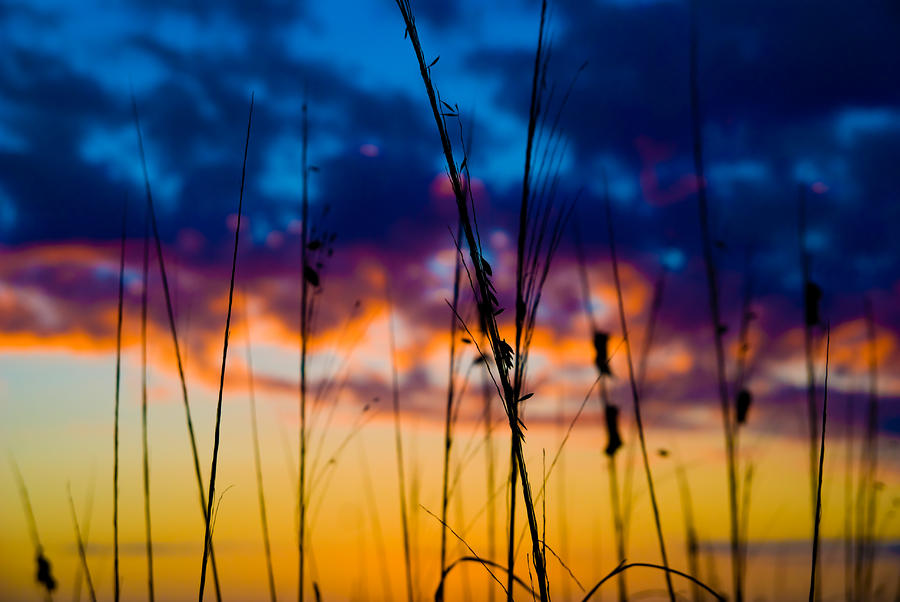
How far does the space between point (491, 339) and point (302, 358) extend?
1246mm

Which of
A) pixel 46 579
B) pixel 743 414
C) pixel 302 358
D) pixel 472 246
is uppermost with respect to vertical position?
pixel 472 246

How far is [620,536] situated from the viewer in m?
2.61

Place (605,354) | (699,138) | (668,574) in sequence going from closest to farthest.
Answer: (668,574) < (699,138) < (605,354)

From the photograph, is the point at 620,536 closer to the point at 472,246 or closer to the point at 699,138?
the point at 699,138

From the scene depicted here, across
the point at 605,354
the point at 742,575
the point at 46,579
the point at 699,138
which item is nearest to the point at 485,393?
the point at 605,354

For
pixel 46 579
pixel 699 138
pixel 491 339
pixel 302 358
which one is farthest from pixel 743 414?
pixel 46 579

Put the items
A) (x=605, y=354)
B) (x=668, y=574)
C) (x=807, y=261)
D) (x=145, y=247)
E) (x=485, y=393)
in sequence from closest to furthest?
(x=668, y=574) < (x=145, y=247) < (x=605, y=354) < (x=807, y=261) < (x=485, y=393)

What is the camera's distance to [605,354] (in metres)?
2.42

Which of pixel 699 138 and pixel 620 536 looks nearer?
pixel 699 138

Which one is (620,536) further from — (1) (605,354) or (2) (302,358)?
(2) (302,358)

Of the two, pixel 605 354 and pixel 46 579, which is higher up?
pixel 605 354

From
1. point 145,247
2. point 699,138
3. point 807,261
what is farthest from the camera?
point 807,261

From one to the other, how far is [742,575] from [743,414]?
510 millimetres

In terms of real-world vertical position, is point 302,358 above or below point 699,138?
below
